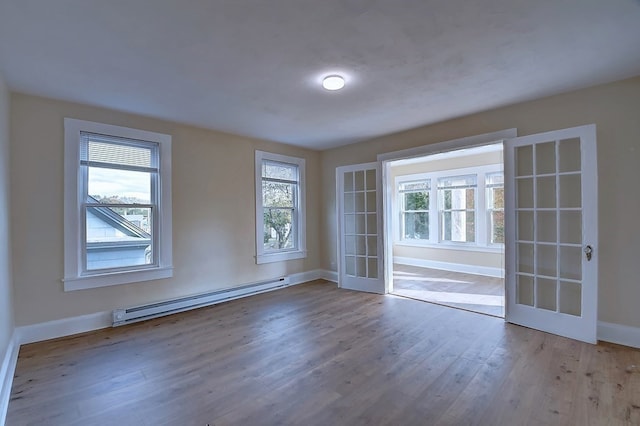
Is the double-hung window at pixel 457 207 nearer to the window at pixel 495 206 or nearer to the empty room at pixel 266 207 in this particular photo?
the window at pixel 495 206

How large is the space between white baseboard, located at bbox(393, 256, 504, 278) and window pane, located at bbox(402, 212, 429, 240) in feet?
1.97

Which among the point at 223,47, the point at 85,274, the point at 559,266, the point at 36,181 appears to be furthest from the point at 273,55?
the point at 559,266

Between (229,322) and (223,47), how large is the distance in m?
3.00

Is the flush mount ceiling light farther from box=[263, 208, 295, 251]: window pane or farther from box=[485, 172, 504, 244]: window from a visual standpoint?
box=[485, 172, 504, 244]: window

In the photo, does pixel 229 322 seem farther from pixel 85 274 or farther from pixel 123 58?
pixel 123 58

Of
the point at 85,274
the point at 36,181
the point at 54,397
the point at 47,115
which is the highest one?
the point at 47,115

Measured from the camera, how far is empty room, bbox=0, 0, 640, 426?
200 centimetres

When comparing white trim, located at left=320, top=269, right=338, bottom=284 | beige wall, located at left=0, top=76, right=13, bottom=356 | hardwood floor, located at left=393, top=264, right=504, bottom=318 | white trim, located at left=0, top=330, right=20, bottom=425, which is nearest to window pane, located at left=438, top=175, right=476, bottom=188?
hardwood floor, located at left=393, top=264, right=504, bottom=318

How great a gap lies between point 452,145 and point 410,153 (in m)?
0.64

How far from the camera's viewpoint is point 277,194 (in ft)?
17.9

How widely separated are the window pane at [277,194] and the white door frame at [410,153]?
179 centimetres

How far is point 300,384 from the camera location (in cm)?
230

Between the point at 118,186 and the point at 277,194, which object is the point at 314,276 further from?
the point at 118,186

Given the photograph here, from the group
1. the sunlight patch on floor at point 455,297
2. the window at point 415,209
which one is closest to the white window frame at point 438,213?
the window at point 415,209
